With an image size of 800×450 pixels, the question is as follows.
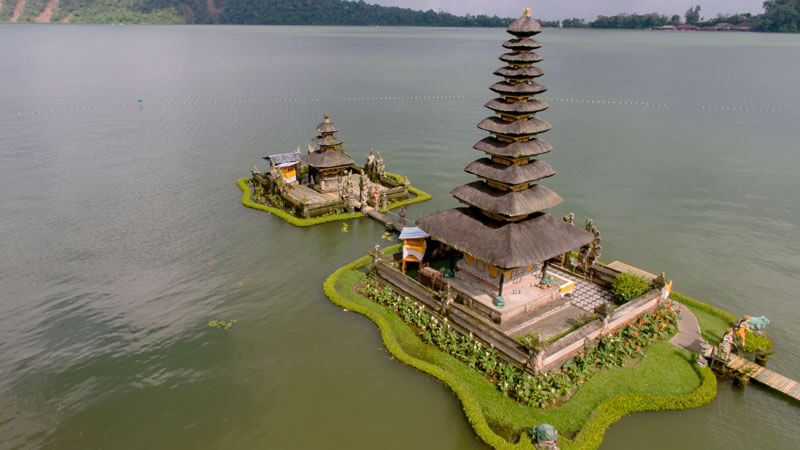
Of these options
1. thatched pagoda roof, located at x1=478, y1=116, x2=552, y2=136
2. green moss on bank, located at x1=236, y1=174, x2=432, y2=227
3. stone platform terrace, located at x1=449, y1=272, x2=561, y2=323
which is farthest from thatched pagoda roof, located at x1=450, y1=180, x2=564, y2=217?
green moss on bank, located at x1=236, y1=174, x2=432, y2=227

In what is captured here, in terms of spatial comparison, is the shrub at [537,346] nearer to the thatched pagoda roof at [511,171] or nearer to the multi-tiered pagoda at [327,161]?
the thatched pagoda roof at [511,171]

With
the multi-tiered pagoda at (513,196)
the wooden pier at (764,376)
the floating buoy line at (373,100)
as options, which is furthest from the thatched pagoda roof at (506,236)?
the floating buoy line at (373,100)

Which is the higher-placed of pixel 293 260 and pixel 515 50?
pixel 515 50

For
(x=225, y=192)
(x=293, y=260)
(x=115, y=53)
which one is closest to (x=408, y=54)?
(x=115, y=53)

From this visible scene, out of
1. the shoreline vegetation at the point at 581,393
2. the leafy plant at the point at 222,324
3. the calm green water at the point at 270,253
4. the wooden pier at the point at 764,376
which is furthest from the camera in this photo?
the leafy plant at the point at 222,324

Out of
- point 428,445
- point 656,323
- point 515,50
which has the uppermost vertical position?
point 515,50

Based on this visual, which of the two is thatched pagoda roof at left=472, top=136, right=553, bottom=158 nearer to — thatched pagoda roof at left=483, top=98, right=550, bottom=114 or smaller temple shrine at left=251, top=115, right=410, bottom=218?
thatched pagoda roof at left=483, top=98, right=550, bottom=114

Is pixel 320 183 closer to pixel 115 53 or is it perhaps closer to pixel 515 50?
pixel 515 50
